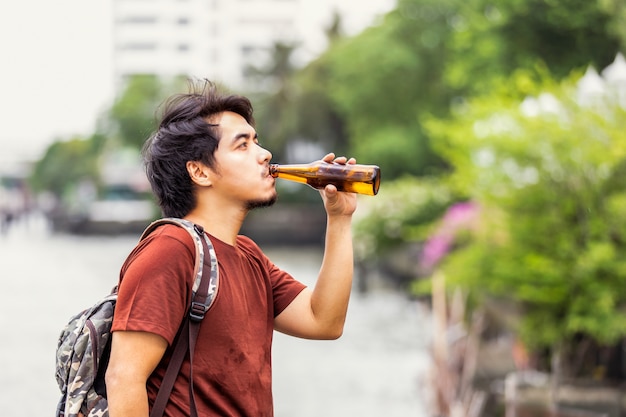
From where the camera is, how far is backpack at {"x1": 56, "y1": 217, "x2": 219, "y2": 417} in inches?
91.6

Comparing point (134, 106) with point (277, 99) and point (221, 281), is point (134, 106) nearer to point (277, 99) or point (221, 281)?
point (277, 99)

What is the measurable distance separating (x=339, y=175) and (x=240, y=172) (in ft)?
0.79

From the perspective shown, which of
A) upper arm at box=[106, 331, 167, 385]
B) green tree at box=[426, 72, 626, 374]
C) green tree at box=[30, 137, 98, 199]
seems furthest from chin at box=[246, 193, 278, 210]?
green tree at box=[30, 137, 98, 199]

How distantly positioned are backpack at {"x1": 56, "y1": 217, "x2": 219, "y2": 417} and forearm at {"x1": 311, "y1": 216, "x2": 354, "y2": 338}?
0.38 m

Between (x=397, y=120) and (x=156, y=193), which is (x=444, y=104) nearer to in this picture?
(x=397, y=120)

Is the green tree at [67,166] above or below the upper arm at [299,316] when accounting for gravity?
above

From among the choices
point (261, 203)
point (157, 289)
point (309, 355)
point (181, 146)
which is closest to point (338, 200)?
point (261, 203)

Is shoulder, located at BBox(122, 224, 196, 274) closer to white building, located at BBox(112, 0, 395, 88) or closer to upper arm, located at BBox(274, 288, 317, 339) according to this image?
upper arm, located at BBox(274, 288, 317, 339)

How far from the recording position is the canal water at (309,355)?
11.7 m

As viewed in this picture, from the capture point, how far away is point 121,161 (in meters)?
88.1

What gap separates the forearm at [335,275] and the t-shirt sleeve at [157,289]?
0.45 m

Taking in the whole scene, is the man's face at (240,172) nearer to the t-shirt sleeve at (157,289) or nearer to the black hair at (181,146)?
the black hair at (181,146)

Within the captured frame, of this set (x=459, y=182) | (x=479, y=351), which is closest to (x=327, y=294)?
(x=459, y=182)

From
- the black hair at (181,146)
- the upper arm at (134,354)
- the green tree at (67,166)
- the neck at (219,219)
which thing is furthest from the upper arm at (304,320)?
the green tree at (67,166)
